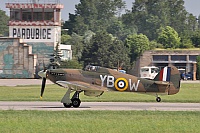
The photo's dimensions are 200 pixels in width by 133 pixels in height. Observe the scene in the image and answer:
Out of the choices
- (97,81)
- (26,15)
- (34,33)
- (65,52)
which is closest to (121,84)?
(97,81)

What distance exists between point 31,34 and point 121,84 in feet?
181

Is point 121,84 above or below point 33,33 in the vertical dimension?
below

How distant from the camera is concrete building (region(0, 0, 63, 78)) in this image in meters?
80.8

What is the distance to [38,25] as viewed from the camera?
270ft

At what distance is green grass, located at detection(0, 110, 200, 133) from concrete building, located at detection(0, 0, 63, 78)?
56.5 meters

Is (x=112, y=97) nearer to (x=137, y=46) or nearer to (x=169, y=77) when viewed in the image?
(x=169, y=77)

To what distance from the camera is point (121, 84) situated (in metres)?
28.6

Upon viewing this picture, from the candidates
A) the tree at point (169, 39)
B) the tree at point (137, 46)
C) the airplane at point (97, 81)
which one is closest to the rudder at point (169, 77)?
the airplane at point (97, 81)

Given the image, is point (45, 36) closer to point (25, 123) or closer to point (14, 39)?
point (14, 39)

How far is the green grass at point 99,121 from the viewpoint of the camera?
19.4 m

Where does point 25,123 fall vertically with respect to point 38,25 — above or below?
below

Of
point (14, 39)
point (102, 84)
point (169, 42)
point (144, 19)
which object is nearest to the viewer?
point (102, 84)

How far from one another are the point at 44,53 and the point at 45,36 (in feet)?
7.46

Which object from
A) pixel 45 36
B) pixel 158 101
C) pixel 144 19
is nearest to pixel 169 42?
pixel 45 36
